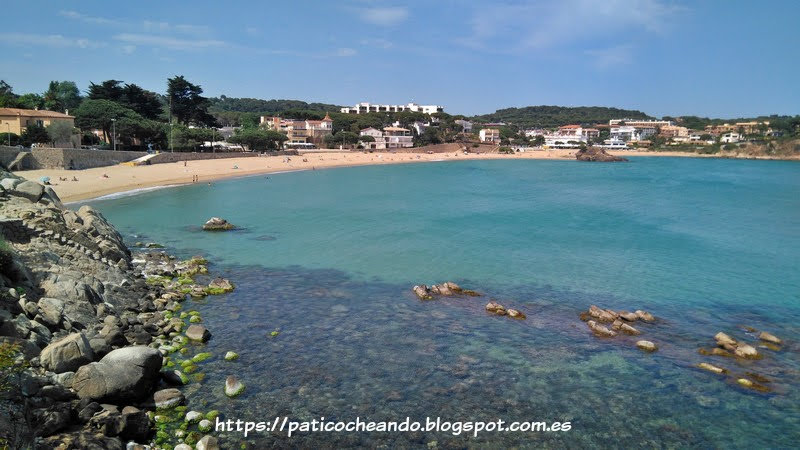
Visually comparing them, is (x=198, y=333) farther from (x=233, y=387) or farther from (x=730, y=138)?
(x=730, y=138)

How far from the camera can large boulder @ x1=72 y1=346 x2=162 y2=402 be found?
9.81 m

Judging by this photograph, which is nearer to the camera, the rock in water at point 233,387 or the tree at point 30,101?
the rock in water at point 233,387

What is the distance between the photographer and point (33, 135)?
5362 cm

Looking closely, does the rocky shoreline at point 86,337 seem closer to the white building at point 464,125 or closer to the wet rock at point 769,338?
the wet rock at point 769,338

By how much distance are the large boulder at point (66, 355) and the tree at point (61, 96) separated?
85.6 meters

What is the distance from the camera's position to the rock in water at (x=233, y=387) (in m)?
11.5

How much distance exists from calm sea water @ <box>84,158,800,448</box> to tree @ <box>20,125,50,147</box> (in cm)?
2062

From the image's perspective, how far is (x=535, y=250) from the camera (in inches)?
1139

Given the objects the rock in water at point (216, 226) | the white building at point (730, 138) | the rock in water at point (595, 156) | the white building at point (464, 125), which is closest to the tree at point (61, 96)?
the rock in water at point (216, 226)

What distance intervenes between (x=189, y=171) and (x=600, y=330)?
6170cm

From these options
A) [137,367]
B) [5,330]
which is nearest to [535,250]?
[137,367]

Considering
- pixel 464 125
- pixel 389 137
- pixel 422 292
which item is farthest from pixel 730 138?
pixel 422 292

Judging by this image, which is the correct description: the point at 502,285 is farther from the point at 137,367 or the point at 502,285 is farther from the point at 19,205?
the point at 19,205

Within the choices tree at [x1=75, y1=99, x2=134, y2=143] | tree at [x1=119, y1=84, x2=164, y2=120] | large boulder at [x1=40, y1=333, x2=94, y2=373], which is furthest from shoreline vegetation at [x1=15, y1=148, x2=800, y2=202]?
large boulder at [x1=40, y1=333, x2=94, y2=373]
